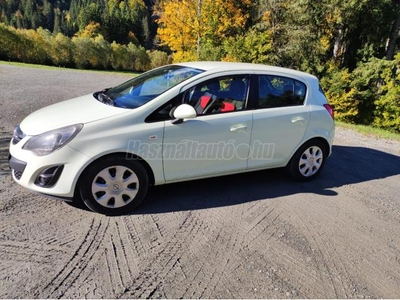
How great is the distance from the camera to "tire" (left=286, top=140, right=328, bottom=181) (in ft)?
16.4

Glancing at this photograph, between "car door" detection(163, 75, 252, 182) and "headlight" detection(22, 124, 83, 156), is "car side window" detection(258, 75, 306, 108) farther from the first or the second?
"headlight" detection(22, 124, 83, 156)

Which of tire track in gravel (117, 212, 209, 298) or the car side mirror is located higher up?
the car side mirror

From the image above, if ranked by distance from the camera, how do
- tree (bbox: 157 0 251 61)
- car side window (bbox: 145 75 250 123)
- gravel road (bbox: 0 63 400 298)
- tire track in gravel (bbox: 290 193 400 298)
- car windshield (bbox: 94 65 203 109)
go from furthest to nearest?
1. tree (bbox: 157 0 251 61)
2. car windshield (bbox: 94 65 203 109)
3. car side window (bbox: 145 75 250 123)
4. tire track in gravel (bbox: 290 193 400 298)
5. gravel road (bbox: 0 63 400 298)

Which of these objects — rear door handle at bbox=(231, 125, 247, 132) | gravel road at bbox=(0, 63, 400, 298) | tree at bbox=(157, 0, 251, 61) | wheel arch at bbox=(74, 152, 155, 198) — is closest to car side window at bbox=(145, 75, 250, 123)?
rear door handle at bbox=(231, 125, 247, 132)

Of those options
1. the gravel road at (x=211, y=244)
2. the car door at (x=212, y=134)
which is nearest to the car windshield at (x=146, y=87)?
the car door at (x=212, y=134)

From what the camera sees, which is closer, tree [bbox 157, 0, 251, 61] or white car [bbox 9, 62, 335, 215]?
white car [bbox 9, 62, 335, 215]

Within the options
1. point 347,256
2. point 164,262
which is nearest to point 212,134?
point 164,262

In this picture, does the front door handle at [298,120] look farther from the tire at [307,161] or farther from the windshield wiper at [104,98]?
the windshield wiper at [104,98]

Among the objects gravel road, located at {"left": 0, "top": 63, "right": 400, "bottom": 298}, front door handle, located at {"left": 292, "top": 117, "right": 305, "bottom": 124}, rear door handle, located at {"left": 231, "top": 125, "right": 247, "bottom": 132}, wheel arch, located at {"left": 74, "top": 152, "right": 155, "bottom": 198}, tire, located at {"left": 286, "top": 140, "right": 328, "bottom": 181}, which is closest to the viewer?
gravel road, located at {"left": 0, "top": 63, "right": 400, "bottom": 298}

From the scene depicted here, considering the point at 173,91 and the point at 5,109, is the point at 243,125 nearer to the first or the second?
the point at 173,91

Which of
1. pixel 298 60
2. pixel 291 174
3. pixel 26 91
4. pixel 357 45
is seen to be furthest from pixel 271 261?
pixel 357 45

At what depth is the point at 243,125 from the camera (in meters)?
4.30

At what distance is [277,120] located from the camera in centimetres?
458

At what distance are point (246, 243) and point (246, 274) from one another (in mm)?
493
